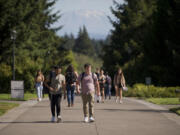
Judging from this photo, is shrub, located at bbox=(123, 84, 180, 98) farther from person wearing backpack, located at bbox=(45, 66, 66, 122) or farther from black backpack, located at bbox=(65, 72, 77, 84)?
person wearing backpack, located at bbox=(45, 66, 66, 122)

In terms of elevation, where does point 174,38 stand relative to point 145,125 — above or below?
above

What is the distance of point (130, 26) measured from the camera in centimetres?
6769

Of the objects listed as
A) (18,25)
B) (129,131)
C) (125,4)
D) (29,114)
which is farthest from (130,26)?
(129,131)

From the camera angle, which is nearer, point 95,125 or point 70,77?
point 95,125

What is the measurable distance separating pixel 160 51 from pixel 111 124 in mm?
39089

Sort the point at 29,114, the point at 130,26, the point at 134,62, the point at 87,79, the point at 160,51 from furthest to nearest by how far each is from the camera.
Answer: the point at 130,26 < the point at 134,62 < the point at 160,51 < the point at 29,114 < the point at 87,79

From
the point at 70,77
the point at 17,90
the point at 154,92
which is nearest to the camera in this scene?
the point at 70,77

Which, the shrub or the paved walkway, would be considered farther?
the shrub

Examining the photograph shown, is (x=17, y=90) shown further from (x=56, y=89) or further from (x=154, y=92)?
(x=56, y=89)

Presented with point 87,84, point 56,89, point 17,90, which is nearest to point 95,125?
point 87,84

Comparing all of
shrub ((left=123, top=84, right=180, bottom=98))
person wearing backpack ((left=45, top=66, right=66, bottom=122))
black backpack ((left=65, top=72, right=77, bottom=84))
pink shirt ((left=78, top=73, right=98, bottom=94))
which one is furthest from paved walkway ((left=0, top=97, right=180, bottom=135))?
shrub ((left=123, top=84, right=180, bottom=98))

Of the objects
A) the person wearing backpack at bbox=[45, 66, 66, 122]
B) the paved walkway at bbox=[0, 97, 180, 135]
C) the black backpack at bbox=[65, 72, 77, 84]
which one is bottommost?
the paved walkway at bbox=[0, 97, 180, 135]

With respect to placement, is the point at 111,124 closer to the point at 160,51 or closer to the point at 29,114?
the point at 29,114

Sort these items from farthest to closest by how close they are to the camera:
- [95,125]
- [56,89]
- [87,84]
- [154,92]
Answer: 1. [154,92]
2. [56,89]
3. [87,84]
4. [95,125]
